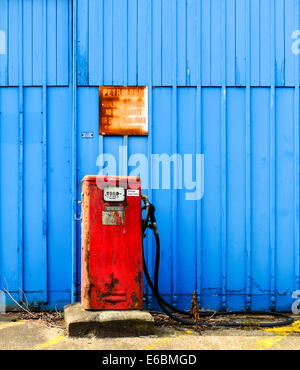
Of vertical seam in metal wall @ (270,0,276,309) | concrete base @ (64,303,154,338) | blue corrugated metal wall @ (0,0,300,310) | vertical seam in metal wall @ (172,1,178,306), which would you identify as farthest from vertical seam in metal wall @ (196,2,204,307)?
concrete base @ (64,303,154,338)

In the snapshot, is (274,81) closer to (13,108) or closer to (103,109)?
(103,109)

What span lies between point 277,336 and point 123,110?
284 cm

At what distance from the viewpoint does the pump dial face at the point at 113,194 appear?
428 centimetres

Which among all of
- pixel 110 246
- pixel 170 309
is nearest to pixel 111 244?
pixel 110 246

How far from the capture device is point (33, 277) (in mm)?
5004

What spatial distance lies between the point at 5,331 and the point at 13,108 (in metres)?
2.43

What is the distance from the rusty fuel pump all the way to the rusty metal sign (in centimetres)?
89

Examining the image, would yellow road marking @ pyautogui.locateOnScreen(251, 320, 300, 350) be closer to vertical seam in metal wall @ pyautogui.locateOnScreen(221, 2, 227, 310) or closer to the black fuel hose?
the black fuel hose

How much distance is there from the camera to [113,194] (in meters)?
4.29

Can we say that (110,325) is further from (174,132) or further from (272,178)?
(272,178)

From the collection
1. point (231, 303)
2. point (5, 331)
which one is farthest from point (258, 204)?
point (5, 331)

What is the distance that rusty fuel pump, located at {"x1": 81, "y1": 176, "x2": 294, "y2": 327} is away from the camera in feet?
14.0

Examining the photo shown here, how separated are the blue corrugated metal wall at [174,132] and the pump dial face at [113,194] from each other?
30.7 inches

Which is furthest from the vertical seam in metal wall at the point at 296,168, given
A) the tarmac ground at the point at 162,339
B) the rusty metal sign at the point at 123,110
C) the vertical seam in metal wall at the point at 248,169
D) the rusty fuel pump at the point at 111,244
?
the rusty fuel pump at the point at 111,244
